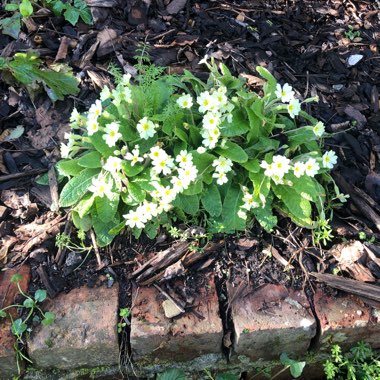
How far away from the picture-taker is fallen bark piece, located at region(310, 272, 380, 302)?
2.58 metres

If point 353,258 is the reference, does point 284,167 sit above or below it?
above

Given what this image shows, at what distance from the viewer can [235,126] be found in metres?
2.64

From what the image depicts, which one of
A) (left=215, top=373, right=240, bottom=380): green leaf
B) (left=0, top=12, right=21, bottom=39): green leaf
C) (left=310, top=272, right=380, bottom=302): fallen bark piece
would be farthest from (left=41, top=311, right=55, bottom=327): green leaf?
(left=0, top=12, right=21, bottom=39): green leaf

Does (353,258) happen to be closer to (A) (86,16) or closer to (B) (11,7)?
(A) (86,16)

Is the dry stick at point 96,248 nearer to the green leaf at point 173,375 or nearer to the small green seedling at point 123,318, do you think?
the small green seedling at point 123,318

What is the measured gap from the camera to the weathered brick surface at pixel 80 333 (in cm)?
246

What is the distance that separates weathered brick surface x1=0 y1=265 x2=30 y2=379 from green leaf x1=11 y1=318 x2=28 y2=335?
0.12 ft

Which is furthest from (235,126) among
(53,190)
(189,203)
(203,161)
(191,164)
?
(53,190)

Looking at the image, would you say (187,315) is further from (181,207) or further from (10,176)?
(10,176)

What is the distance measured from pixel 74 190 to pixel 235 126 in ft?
3.01

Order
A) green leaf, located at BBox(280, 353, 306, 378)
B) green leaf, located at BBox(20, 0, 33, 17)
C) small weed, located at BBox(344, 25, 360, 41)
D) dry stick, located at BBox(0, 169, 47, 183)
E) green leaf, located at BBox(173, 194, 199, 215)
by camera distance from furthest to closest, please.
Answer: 1. small weed, located at BBox(344, 25, 360, 41)
2. green leaf, located at BBox(20, 0, 33, 17)
3. dry stick, located at BBox(0, 169, 47, 183)
4. green leaf, located at BBox(173, 194, 199, 215)
5. green leaf, located at BBox(280, 353, 306, 378)

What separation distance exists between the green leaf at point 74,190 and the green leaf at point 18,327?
0.62 metres

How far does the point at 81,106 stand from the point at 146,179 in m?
0.87

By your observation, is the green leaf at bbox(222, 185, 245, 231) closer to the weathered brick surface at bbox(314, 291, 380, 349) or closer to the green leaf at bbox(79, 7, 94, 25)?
the weathered brick surface at bbox(314, 291, 380, 349)
